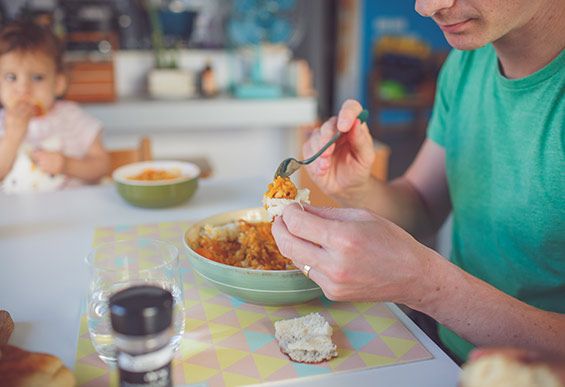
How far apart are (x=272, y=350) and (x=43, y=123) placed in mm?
1638

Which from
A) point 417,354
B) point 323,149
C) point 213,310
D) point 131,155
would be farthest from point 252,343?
point 131,155

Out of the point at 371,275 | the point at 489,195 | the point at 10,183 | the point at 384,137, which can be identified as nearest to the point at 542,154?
the point at 489,195

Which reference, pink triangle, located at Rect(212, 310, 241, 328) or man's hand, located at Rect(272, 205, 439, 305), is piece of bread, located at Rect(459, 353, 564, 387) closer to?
man's hand, located at Rect(272, 205, 439, 305)

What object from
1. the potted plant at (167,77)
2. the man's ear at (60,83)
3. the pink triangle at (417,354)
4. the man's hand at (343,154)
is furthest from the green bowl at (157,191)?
the potted plant at (167,77)

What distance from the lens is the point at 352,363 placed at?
73 centimetres

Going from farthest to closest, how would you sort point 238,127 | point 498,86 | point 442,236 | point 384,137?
point 384,137 < point 238,127 < point 442,236 < point 498,86

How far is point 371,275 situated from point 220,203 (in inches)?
28.8

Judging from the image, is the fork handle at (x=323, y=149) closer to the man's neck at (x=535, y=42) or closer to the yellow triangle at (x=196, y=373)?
the man's neck at (x=535, y=42)

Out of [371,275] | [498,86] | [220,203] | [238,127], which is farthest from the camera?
[238,127]

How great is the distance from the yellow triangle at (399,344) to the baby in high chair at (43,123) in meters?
1.38

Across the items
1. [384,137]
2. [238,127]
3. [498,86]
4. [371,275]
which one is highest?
[498,86]

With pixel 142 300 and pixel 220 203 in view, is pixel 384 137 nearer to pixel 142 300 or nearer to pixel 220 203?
pixel 220 203

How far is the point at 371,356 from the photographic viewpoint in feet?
2.44

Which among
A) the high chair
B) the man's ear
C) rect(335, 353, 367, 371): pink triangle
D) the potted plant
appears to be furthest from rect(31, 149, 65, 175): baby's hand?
the potted plant
